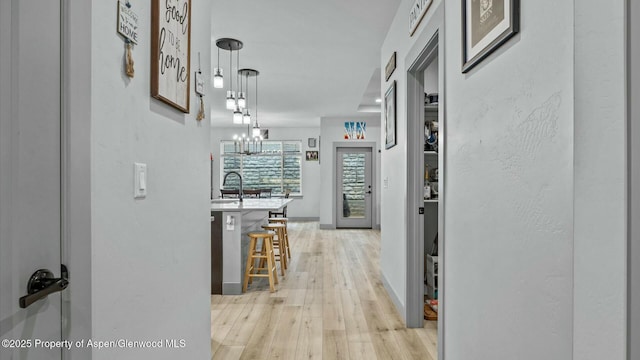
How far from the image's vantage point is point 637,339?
2.33 feet

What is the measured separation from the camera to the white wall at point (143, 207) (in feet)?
3.39

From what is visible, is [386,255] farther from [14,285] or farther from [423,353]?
[14,285]

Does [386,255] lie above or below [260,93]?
below

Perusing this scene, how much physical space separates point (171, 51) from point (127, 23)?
0.31m

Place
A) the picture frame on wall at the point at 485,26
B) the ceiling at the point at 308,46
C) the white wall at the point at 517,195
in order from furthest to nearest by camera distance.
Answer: the ceiling at the point at 308,46 < the picture frame on wall at the point at 485,26 < the white wall at the point at 517,195

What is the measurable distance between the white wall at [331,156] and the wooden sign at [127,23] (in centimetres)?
774

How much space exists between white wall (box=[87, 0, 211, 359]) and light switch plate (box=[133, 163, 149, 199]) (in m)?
0.02

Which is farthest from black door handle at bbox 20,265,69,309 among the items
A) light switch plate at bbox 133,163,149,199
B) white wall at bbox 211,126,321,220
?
white wall at bbox 211,126,321,220

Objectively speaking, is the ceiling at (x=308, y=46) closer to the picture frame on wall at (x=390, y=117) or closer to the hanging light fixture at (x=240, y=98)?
the hanging light fixture at (x=240, y=98)

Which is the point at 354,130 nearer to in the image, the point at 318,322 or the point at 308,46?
the point at 308,46

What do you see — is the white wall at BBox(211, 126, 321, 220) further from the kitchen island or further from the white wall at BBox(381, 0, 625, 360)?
the white wall at BBox(381, 0, 625, 360)

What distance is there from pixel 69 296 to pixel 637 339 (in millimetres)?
1230

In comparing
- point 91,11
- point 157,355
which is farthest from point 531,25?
point 157,355

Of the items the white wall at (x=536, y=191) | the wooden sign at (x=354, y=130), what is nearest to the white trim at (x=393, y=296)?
the white wall at (x=536, y=191)
